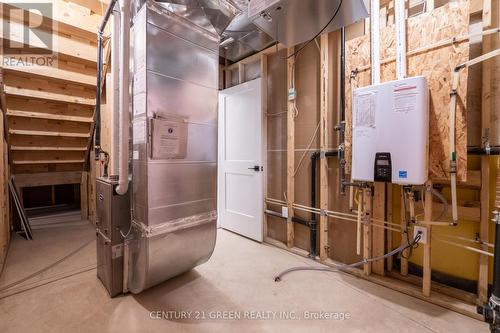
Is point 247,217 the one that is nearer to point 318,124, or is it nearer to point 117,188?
point 318,124

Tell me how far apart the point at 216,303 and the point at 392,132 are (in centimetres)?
182

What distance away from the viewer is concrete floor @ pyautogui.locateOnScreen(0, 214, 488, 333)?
1532mm

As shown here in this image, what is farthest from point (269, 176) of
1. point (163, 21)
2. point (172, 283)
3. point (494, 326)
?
point (494, 326)

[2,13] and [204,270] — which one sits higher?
[2,13]

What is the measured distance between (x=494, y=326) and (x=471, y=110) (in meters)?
1.43

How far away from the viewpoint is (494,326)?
4.29 feet

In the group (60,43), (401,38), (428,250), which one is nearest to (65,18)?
(60,43)

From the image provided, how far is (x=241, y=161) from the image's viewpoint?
3254 millimetres

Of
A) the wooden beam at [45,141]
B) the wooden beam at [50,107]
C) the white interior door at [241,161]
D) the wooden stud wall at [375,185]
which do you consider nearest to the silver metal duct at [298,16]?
the wooden stud wall at [375,185]

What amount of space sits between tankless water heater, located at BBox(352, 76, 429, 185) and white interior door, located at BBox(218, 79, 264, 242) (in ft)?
4.42

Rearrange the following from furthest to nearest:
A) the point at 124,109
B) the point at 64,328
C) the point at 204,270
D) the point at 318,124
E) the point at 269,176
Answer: the point at 269,176 < the point at 318,124 < the point at 204,270 < the point at 124,109 < the point at 64,328

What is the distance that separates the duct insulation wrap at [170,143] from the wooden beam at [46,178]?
3259 millimetres

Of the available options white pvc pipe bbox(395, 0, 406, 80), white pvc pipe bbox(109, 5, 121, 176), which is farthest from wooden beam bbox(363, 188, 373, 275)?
white pvc pipe bbox(109, 5, 121, 176)

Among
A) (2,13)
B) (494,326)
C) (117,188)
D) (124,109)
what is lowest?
(494,326)
